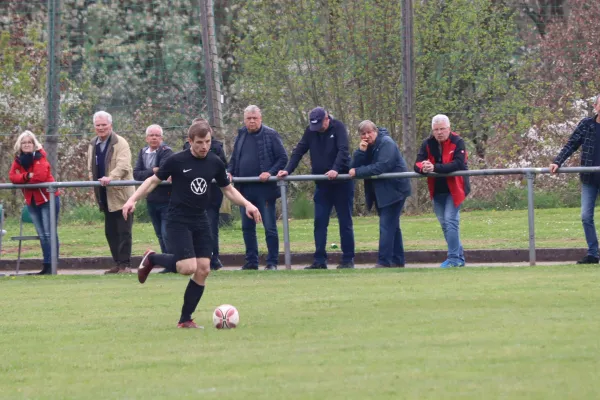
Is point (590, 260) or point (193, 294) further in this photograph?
point (590, 260)

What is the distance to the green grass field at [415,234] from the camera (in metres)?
18.5

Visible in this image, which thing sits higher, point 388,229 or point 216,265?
point 388,229

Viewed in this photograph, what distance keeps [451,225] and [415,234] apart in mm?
5413

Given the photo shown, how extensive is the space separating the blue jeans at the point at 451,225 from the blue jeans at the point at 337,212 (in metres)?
1.14

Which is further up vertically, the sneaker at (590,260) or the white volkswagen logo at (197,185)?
the white volkswagen logo at (197,185)

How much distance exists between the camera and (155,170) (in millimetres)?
15883

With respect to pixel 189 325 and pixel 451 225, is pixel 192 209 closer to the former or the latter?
pixel 189 325

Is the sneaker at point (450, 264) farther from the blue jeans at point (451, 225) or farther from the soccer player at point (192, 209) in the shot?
the soccer player at point (192, 209)

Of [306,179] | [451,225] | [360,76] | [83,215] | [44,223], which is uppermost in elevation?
[360,76]

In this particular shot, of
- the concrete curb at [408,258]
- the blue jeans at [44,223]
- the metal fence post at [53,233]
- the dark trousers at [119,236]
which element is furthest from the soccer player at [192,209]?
the concrete curb at [408,258]

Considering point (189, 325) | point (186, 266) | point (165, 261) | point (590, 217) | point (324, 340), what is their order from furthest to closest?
point (590, 217) → point (165, 261) → point (186, 266) → point (189, 325) → point (324, 340)

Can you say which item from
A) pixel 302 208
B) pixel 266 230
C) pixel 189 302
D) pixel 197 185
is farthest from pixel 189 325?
pixel 302 208

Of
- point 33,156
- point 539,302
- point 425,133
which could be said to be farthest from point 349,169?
point 425,133

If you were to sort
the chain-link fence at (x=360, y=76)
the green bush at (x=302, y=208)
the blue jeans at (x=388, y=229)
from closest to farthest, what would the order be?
1. the blue jeans at (x=388, y=229)
2. the green bush at (x=302, y=208)
3. the chain-link fence at (x=360, y=76)
